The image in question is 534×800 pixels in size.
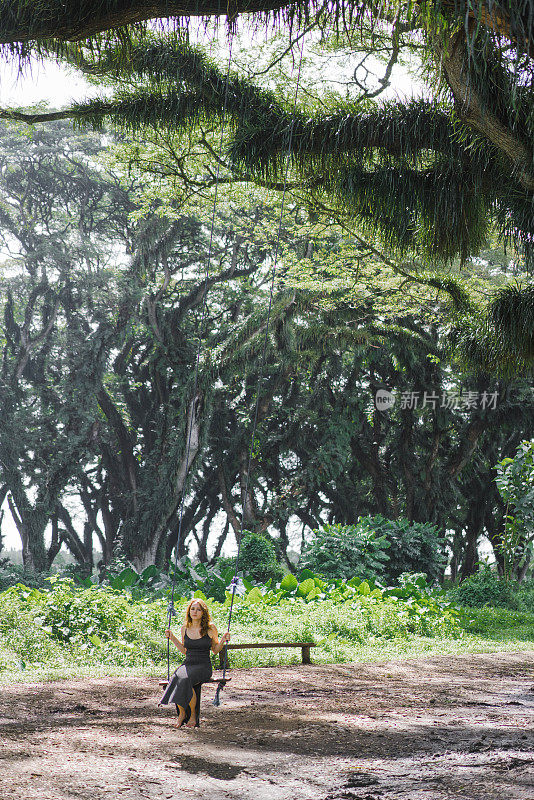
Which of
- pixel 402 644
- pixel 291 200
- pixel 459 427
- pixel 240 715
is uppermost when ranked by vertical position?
pixel 291 200

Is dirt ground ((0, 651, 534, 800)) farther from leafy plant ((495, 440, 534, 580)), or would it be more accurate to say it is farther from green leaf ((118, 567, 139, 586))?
leafy plant ((495, 440, 534, 580))

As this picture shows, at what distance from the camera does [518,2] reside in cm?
326

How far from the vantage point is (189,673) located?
468 centimetres

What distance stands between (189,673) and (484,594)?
9.62 meters

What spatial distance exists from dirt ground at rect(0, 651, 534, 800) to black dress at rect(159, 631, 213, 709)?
0.18 metres

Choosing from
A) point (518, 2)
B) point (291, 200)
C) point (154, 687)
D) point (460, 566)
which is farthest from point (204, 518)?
point (518, 2)

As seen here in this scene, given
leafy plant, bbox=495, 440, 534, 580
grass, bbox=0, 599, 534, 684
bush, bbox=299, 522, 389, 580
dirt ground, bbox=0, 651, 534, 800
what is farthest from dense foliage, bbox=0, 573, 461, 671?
leafy plant, bbox=495, 440, 534, 580

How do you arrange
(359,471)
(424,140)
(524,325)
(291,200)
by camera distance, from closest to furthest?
(424,140), (524,325), (291,200), (359,471)

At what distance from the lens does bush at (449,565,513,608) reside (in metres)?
12.9

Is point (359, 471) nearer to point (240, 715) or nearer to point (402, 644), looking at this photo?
point (402, 644)

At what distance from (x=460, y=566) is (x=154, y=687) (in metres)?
19.4

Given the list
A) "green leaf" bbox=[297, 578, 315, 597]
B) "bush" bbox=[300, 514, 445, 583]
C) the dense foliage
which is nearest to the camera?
the dense foliage

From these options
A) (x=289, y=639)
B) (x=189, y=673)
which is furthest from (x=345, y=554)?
(x=189, y=673)
